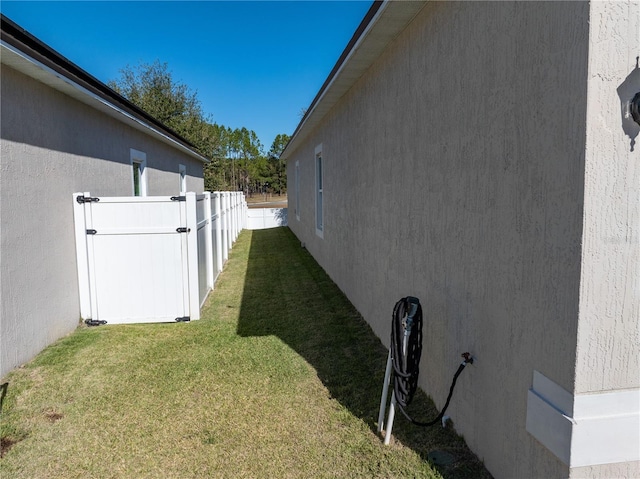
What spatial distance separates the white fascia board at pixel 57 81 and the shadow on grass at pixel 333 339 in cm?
356

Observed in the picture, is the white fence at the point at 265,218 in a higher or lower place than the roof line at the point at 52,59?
lower

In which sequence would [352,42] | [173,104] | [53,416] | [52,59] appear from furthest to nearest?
1. [173,104]
2. [52,59]
3. [352,42]
4. [53,416]

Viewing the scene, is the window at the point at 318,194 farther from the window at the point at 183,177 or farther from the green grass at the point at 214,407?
the window at the point at 183,177

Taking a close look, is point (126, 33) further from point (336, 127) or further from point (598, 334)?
point (598, 334)

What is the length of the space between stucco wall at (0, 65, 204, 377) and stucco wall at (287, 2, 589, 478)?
378cm

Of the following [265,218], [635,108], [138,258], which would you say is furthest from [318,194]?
[265,218]

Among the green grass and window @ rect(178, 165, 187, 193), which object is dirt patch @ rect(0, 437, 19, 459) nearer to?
the green grass

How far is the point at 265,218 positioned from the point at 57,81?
17.3 metres

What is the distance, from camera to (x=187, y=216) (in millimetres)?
6145

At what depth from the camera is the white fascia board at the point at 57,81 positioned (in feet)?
12.9

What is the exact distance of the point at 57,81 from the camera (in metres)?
4.84

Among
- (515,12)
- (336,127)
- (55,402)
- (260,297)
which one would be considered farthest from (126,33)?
(515,12)

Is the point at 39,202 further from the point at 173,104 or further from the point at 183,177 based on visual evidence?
the point at 173,104

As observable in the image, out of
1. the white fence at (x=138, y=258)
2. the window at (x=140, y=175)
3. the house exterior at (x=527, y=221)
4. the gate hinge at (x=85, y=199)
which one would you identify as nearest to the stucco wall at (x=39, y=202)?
the gate hinge at (x=85, y=199)
